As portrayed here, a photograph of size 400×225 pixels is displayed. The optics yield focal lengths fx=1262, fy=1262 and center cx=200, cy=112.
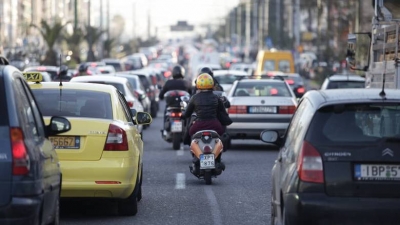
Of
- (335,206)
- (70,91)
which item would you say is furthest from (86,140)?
(335,206)

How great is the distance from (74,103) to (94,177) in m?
1.10

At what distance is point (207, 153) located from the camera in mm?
16625

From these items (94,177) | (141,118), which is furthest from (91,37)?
(94,177)

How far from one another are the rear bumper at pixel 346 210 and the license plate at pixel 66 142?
361cm

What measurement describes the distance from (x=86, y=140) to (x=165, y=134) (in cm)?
1188

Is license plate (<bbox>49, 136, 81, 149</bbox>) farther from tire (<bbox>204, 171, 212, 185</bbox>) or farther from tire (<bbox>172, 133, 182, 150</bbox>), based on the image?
tire (<bbox>172, 133, 182, 150</bbox>)

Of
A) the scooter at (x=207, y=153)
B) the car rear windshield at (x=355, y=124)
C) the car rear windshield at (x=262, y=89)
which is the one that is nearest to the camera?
the car rear windshield at (x=355, y=124)

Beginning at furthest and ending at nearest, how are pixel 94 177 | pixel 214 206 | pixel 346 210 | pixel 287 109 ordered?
pixel 287 109
pixel 214 206
pixel 94 177
pixel 346 210

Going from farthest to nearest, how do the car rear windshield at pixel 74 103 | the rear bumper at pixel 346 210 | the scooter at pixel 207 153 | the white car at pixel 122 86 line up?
the white car at pixel 122 86 < the scooter at pixel 207 153 < the car rear windshield at pixel 74 103 < the rear bumper at pixel 346 210

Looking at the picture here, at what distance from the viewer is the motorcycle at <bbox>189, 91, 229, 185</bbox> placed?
16578mm

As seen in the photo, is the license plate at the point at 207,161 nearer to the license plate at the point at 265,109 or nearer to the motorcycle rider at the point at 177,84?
the motorcycle rider at the point at 177,84

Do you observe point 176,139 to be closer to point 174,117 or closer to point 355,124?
point 174,117

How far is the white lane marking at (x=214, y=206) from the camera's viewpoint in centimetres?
1270

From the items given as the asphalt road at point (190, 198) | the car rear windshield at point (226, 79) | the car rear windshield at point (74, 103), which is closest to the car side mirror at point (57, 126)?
the asphalt road at point (190, 198)
